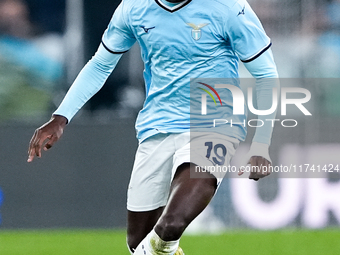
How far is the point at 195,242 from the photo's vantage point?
21.0 ft

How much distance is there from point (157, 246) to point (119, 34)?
1.42 meters

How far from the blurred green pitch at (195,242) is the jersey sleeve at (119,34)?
2.58 m

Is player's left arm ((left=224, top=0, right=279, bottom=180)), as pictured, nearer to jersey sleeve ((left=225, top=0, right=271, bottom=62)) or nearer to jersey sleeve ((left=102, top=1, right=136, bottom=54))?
jersey sleeve ((left=225, top=0, right=271, bottom=62))

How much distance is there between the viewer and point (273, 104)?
3426 millimetres

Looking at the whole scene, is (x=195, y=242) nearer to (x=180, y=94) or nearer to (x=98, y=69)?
(x=98, y=69)

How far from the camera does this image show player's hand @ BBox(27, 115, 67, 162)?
3.48 m

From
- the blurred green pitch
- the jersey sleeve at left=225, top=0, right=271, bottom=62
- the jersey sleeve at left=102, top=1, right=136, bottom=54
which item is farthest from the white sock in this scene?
the blurred green pitch

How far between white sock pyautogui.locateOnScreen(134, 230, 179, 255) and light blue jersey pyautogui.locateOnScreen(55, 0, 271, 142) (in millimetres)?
680

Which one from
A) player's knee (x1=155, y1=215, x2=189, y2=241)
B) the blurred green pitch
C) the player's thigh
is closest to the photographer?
player's knee (x1=155, y1=215, x2=189, y2=241)

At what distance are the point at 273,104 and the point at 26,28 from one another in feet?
12.5

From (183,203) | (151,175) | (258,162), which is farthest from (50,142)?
(258,162)

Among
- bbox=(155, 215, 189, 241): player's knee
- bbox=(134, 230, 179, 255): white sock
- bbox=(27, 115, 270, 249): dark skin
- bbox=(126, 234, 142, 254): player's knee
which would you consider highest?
bbox=(27, 115, 270, 249): dark skin

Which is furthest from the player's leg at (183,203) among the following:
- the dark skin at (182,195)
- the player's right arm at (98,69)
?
the player's right arm at (98,69)

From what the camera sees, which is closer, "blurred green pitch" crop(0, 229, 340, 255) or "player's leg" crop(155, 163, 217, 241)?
"player's leg" crop(155, 163, 217, 241)
